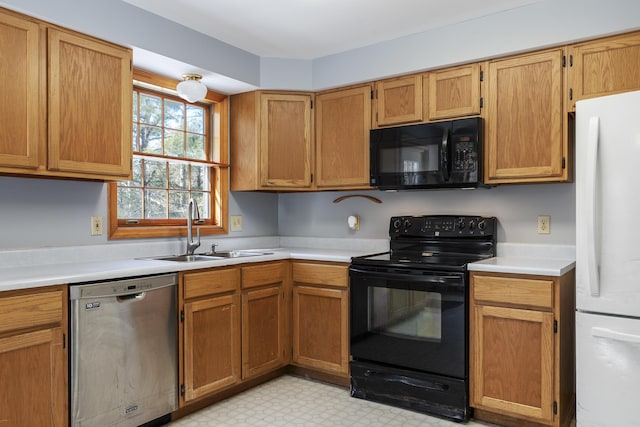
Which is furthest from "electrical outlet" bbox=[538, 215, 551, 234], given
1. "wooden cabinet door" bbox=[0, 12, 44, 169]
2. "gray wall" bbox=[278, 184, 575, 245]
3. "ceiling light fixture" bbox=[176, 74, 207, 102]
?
"wooden cabinet door" bbox=[0, 12, 44, 169]

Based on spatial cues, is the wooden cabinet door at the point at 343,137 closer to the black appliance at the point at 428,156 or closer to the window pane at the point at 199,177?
the black appliance at the point at 428,156

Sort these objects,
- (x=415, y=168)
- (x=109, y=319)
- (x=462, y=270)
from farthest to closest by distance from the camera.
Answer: (x=415, y=168) → (x=462, y=270) → (x=109, y=319)

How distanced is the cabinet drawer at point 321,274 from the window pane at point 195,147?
3.69 ft

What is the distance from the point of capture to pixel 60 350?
78.0 inches

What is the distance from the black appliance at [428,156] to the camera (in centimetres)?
275

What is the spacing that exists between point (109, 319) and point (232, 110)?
1949 millimetres

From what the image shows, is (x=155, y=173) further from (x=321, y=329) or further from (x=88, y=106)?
(x=321, y=329)

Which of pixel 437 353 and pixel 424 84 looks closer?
pixel 437 353

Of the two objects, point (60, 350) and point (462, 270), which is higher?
point (462, 270)

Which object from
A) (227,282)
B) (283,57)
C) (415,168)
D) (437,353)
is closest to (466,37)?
(415,168)

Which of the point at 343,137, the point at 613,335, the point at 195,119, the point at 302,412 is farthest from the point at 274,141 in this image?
the point at 613,335

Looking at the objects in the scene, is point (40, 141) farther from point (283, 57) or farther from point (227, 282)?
point (283, 57)

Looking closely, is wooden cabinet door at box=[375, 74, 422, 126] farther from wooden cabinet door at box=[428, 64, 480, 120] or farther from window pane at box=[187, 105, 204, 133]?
window pane at box=[187, 105, 204, 133]

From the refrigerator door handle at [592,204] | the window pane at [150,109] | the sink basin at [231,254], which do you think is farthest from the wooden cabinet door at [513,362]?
the window pane at [150,109]
